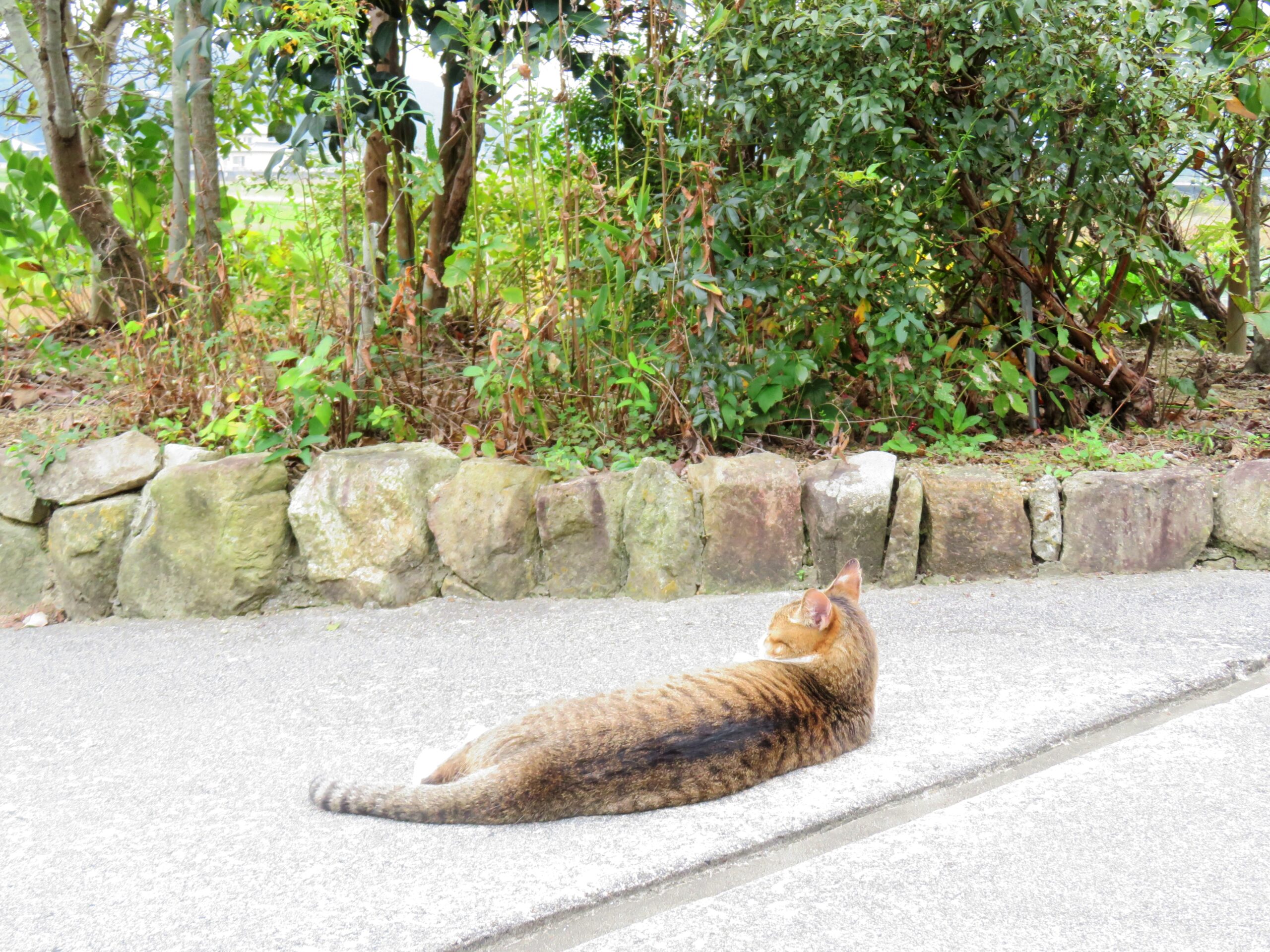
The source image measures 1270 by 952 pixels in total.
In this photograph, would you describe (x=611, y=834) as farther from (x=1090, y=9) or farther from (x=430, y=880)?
(x=1090, y=9)

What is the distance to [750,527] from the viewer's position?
3.79 meters

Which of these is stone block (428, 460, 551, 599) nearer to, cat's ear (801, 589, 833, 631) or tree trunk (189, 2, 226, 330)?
cat's ear (801, 589, 833, 631)

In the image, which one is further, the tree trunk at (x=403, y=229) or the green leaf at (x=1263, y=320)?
the tree trunk at (x=403, y=229)

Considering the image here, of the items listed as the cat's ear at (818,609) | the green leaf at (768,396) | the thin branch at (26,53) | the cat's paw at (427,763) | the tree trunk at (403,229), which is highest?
the thin branch at (26,53)

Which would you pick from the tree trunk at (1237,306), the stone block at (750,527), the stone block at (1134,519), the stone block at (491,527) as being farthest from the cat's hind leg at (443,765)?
the tree trunk at (1237,306)

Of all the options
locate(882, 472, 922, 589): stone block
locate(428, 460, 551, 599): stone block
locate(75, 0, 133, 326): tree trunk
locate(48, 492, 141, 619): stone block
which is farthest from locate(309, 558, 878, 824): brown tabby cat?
locate(75, 0, 133, 326): tree trunk

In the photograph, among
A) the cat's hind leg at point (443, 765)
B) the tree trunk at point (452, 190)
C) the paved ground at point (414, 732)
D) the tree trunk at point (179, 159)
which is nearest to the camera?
the paved ground at point (414, 732)

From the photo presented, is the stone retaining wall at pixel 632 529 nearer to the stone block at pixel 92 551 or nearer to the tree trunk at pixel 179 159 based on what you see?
the stone block at pixel 92 551

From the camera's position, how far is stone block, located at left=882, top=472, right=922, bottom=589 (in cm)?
380

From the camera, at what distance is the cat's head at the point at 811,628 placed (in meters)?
2.73

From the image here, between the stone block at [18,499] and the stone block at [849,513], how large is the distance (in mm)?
3100

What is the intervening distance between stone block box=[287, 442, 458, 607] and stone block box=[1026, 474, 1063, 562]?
7.34ft

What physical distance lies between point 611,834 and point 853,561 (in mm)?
1197

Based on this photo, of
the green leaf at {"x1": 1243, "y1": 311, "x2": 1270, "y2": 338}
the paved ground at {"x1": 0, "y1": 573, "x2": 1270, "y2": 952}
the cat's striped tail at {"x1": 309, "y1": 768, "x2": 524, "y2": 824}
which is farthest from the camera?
the green leaf at {"x1": 1243, "y1": 311, "x2": 1270, "y2": 338}
